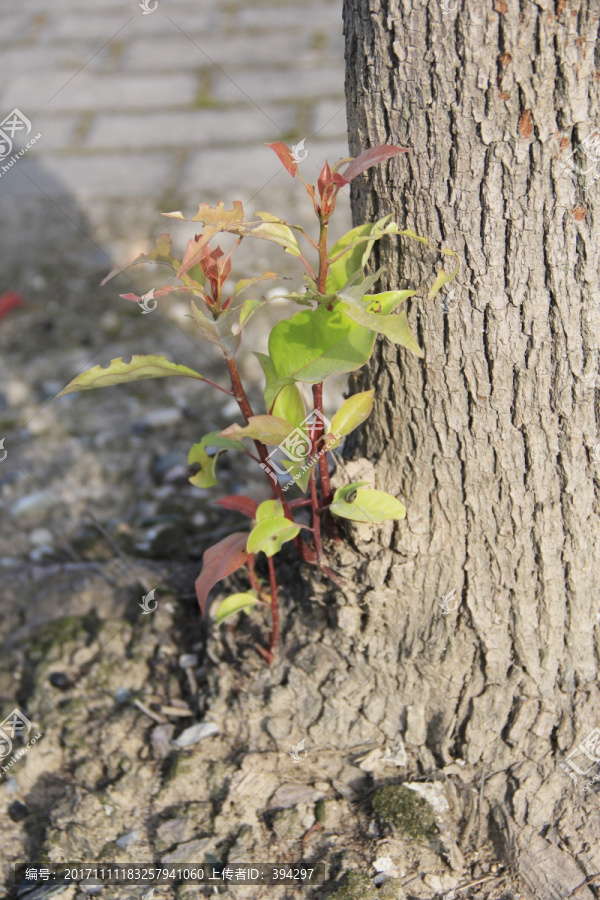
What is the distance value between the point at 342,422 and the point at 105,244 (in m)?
2.51

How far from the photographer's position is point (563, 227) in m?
1.24

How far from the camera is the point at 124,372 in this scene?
1297 millimetres

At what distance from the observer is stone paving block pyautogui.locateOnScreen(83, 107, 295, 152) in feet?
12.9

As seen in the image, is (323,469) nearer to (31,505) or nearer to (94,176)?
(31,505)

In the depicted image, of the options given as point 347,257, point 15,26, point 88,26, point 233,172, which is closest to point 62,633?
point 347,257

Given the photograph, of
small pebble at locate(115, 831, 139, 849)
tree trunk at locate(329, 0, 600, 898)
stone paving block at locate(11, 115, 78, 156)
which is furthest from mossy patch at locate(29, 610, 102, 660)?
stone paving block at locate(11, 115, 78, 156)

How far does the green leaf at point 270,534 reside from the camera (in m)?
1.37

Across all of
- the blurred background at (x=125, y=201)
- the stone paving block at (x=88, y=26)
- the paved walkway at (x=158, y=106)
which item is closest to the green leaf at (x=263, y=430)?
the blurred background at (x=125, y=201)

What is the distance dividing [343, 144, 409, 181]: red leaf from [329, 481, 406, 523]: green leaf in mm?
529

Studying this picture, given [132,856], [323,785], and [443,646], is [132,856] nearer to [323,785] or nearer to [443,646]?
[323,785]

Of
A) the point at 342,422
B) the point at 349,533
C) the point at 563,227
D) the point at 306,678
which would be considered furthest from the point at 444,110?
the point at 306,678

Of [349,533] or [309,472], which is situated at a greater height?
[309,472]

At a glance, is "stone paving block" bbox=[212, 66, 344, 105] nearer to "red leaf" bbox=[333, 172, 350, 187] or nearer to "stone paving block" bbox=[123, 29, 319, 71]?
"stone paving block" bbox=[123, 29, 319, 71]

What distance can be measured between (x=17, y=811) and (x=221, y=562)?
746mm
